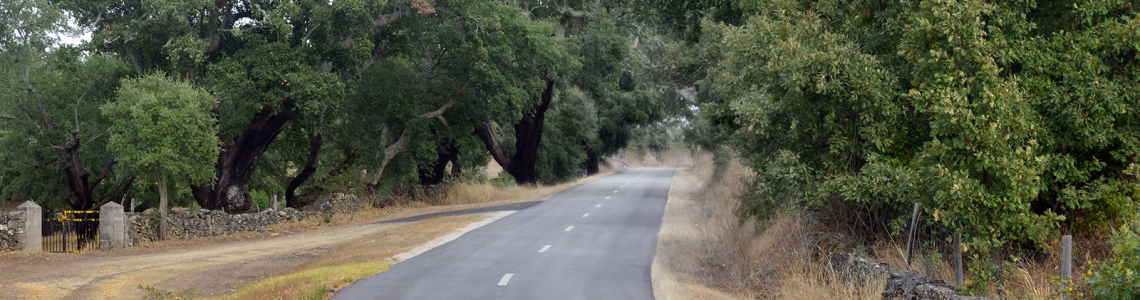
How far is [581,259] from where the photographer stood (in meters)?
15.2

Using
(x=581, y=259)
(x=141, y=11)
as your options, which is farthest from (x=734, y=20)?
(x=141, y=11)

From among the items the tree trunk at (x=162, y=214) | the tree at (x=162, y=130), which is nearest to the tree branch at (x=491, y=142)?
the tree at (x=162, y=130)

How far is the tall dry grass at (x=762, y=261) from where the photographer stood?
9883 mm

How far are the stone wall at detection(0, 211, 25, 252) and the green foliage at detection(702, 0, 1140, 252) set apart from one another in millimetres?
17158

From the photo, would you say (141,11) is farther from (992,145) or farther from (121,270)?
(992,145)

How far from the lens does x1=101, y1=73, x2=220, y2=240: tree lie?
19047mm

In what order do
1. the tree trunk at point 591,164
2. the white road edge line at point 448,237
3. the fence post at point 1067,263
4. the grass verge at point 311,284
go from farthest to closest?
the tree trunk at point 591,164
the white road edge line at point 448,237
the grass verge at point 311,284
the fence post at point 1067,263

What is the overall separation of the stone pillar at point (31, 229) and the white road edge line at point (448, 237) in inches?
360

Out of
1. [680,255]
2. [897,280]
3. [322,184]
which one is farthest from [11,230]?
[897,280]

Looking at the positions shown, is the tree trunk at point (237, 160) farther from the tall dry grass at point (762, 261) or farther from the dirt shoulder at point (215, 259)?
the tall dry grass at point (762, 261)

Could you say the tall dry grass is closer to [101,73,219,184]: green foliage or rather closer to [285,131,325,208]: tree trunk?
[101,73,219,184]: green foliage

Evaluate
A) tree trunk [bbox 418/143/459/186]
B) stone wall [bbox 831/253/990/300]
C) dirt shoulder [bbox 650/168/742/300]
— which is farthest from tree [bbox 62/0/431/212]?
stone wall [bbox 831/253/990/300]

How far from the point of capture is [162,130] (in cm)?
1923

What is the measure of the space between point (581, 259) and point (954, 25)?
906 cm
